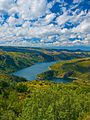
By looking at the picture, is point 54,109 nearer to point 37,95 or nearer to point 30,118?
point 30,118

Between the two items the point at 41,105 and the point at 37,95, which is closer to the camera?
the point at 41,105

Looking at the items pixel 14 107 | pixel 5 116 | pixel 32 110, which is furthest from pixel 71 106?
pixel 14 107

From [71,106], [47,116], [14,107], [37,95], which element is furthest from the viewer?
[14,107]

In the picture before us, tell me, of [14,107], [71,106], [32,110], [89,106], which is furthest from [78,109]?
[14,107]

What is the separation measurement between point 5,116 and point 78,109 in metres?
34.1

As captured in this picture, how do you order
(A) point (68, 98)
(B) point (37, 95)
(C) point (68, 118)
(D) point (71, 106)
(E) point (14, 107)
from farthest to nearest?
(E) point (14, 107)
(B) point (37, 95)
(A) point (68, 98)
(D) point (71, 106)
(C) point (68, 118)

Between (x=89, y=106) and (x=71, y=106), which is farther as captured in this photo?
(x=89, y=106)

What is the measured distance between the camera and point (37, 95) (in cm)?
12775

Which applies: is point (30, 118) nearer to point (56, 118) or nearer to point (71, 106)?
point (56, 118)

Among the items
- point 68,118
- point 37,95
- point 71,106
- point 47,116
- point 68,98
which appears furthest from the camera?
point 37,95

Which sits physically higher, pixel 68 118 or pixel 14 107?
pixel 68 118

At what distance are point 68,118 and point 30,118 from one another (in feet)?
47.9

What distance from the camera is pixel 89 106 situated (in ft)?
400

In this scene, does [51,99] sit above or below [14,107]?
above
